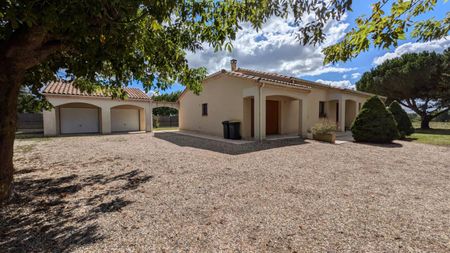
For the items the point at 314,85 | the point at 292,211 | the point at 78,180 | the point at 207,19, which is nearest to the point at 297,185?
the point at 292,211

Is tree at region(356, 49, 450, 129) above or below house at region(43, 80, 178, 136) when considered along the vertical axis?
above

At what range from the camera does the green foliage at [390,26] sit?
2441 millimetres

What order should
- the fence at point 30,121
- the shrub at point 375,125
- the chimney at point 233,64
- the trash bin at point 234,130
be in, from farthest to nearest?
the fence at point 30,121 → the chimney at point 233,64 → the trash bin at point 234,130 → the shrub at point 375,125

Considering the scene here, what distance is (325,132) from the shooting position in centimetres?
1037

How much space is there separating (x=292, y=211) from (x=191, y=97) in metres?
13.8

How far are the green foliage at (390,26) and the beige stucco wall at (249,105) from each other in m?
7.11

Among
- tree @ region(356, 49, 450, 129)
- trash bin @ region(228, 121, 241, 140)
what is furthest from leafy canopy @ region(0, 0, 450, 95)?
tree @ region(356, 49, 450, 129)

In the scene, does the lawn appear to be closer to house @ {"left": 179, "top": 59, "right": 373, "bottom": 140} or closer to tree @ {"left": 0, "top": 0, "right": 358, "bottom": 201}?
house @ {"left": 179, "top": 59, "right": 373, "bottom": 140}

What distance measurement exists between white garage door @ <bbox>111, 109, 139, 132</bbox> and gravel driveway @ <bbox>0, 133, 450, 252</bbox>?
13540mm

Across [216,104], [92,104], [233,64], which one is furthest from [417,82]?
[92,104]

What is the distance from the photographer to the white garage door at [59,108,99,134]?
16484 millimetres

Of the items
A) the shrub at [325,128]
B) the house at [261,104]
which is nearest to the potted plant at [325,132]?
the shrub at [325,128]

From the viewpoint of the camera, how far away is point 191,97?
52.2 feet

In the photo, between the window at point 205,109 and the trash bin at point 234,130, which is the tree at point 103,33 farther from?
the window at point 205,109
